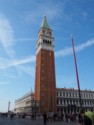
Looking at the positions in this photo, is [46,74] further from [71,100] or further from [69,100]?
[71,100]

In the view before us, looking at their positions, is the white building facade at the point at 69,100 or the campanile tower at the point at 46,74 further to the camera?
the white building facade at the point at 69,100

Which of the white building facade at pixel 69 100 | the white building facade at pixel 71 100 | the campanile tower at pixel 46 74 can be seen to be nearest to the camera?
the campanile tower at pixel 46 74

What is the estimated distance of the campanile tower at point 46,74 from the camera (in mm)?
67312

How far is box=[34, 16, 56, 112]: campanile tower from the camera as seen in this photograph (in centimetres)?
6731

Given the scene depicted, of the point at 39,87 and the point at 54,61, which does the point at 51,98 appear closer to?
the point at 39,87

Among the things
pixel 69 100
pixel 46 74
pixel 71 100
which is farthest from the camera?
pixel 71 100

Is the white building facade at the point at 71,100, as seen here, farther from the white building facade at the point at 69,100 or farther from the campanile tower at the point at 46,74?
the campanile tower at the point at 46,74

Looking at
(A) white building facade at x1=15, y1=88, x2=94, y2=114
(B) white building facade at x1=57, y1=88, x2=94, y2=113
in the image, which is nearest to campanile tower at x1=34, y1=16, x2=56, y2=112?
(A) white building facade at x1=15, y1=88, x2=94, y2=114

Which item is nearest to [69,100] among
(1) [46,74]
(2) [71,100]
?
(2) [71,100]

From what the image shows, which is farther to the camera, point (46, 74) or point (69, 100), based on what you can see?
point (69, 100)

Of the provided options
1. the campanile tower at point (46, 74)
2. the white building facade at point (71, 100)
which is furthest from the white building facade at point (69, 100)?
the campanile tower at point (46, 74)

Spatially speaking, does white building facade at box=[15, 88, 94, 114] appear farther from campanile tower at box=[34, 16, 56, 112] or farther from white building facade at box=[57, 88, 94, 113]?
campanile tower at box=[34, 16, 56, 112]

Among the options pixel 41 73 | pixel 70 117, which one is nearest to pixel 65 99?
pixel 41 73

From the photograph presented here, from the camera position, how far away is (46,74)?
232 ft
